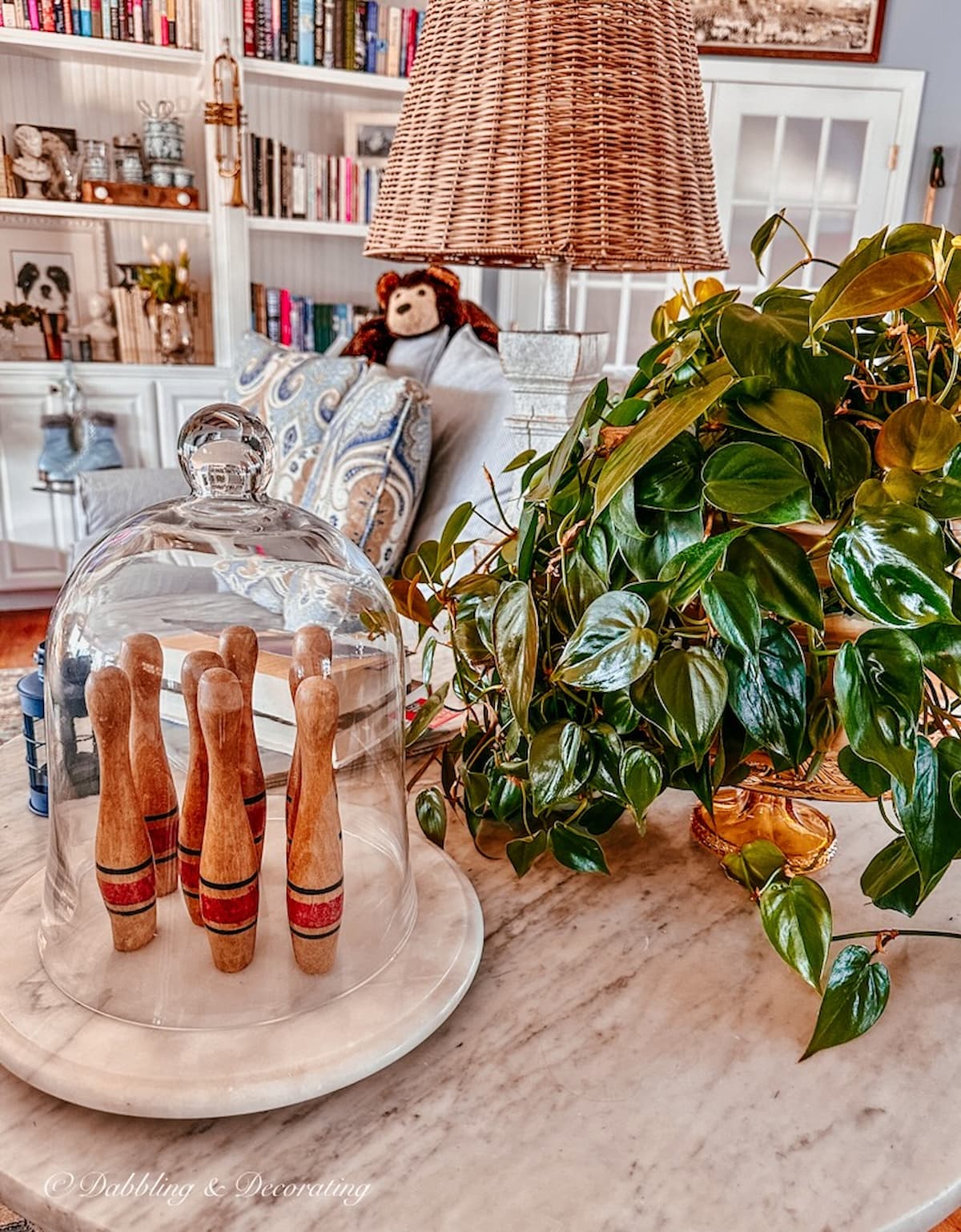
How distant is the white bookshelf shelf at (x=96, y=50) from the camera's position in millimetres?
2797

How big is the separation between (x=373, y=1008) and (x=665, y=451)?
341 millimetres

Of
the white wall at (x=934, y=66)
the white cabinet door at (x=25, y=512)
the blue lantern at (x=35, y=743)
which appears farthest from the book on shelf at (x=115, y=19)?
the blue lantern at (x=35, y=743)

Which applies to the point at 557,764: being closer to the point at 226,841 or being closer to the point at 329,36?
the point at 226,841

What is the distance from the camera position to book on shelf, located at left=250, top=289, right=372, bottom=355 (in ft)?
10.7

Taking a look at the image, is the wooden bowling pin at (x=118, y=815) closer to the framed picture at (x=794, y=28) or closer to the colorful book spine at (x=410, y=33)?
the colorful book spine at (x=410, y=33)

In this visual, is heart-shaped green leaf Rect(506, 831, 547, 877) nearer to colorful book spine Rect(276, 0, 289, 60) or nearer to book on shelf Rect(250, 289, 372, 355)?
book on shelf Rect(250, 289, 372, 355)

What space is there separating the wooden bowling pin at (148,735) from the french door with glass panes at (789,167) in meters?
3.19

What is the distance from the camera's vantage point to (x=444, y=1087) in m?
0.50

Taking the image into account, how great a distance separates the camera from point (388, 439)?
1.76m

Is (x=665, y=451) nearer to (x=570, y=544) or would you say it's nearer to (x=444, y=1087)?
(x=570, y=544)

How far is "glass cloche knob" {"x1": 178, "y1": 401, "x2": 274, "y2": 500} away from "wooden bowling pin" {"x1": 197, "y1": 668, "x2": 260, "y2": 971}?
14cm

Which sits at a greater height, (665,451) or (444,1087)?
(665,451)

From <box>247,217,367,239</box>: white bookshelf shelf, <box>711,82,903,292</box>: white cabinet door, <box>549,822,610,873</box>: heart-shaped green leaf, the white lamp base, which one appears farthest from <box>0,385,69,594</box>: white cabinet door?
<box>549,822,610,873</box>: heart-shaped green leaf

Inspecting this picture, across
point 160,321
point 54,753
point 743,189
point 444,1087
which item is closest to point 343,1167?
point 444,1087
